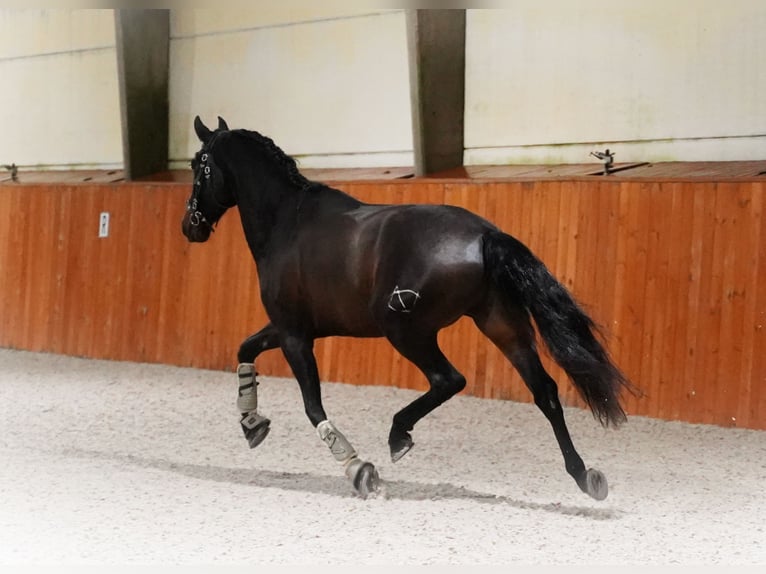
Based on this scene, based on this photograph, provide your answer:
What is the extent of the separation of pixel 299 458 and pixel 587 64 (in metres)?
4.08

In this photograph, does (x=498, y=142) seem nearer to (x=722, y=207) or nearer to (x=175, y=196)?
(x=722, y=207)

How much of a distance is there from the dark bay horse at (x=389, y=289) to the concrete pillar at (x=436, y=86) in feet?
11.6

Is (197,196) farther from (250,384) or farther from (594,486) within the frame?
(594,486)

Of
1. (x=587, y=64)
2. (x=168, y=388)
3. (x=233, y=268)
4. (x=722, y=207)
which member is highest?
(x=587, y=64)

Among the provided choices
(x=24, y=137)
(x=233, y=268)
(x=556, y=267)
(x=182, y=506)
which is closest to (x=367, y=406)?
(x=556, y=267)

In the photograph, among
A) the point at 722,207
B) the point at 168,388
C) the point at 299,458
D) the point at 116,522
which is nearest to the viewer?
the point at 116,522

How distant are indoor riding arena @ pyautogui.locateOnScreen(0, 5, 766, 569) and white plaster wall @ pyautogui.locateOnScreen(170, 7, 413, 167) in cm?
3

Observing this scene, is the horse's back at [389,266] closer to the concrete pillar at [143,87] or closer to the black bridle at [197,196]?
the black bridle at [197,196]

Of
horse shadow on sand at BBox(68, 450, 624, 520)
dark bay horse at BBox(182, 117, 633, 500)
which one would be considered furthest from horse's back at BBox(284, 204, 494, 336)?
horse shadow on sand at BBox(68, 450, 624, 520)

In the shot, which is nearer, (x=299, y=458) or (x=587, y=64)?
(x=299, y=458)

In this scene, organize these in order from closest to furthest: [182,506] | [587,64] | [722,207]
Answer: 1. [182,506]
2. [722,207]
3. [587,64]

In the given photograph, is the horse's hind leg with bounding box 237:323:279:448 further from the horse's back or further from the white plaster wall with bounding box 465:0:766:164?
the white plaster wall with bounding box 465:0:766:164

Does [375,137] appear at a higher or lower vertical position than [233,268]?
higher

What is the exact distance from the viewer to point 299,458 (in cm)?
644
